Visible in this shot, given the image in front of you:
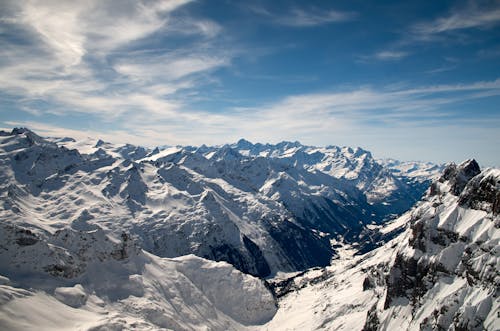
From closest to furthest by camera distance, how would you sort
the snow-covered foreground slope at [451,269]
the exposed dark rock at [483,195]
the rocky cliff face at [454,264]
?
the snow-covered foreground slope at [451,269] → the rocky cliff face at [454,264] → the exposed dark rock at [483,195]

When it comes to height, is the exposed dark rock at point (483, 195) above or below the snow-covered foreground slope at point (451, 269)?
above

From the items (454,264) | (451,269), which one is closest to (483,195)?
(454,264)

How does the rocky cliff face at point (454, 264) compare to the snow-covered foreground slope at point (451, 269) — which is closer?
the snow-covered foreground slope at point (451, 269)

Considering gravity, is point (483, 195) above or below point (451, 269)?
above

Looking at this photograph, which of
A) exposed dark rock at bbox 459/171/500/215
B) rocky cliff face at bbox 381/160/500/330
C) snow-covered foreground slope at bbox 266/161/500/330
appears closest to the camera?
snow-covered foreground slope at bbox 266/161/500/330

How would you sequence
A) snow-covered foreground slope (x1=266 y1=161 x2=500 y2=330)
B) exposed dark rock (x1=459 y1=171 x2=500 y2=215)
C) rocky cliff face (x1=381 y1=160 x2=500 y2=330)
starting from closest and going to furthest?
snow-covered foreground slope (x1=266 y1=161 x2=500 y2=330) < rocky cliff face (x1=381 y1=160 x2=500 y2=330) < exposed dark rock (x1=459 y1=171 x2=500 y2=215)

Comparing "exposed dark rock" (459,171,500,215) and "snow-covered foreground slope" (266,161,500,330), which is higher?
"exposed dark rock" (459,171,500,215)

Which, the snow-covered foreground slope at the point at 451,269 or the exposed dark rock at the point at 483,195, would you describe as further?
the exposed dark rock at the point at 483,195

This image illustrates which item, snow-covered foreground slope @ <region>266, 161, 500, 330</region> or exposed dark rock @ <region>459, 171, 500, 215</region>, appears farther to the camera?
exposed dark rock @ <region>459, 171, 500, 215</region>

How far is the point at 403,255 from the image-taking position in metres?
189

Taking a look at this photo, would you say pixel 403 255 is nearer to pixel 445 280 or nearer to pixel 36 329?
pixel 445 280

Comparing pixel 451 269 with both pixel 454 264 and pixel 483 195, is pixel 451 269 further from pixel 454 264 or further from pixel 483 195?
pixel 483 195

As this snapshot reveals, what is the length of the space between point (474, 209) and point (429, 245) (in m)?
24.9

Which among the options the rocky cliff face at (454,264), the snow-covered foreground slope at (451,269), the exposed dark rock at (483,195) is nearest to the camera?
the snow-covered foreground slope at (451,269)
